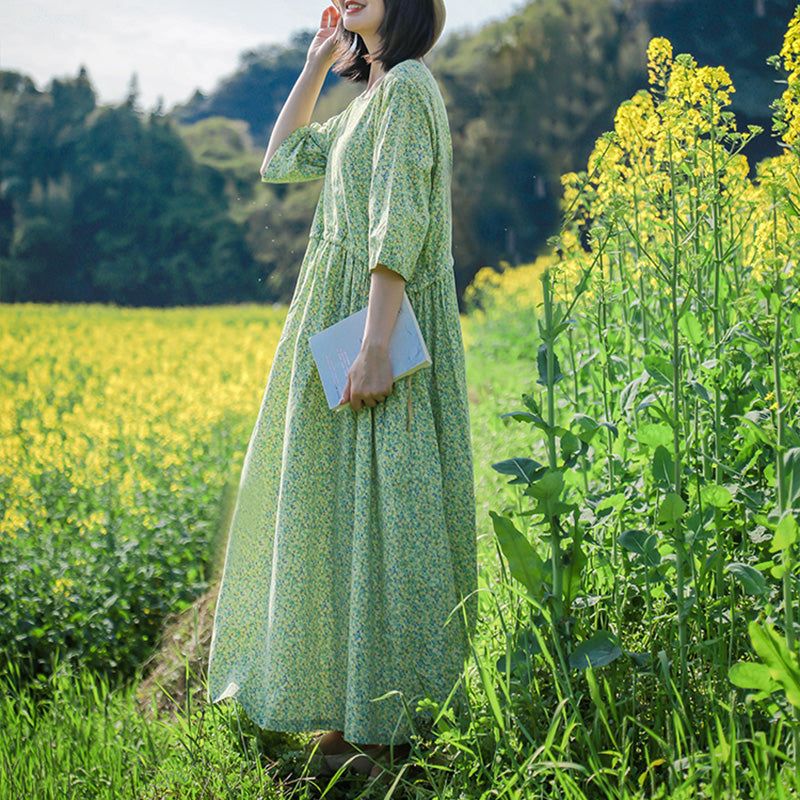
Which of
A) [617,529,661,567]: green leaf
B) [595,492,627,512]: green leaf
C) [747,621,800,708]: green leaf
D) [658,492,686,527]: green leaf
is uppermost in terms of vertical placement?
[658,492,686,527]: green leaf

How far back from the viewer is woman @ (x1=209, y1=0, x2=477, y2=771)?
203 cm

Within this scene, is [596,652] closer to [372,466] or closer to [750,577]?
[750,577]

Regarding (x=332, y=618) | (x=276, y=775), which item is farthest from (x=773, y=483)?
(x=276, y=775)

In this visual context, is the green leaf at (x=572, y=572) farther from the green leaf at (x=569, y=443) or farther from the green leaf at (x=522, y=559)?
the green leaf at (x=569, y=443)

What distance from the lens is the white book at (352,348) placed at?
2.01 meters

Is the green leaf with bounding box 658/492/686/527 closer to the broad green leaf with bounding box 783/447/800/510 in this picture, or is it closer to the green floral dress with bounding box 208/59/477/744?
the broad green leaf with bounding box 783/447/800/510

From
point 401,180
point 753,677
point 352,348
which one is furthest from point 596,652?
point 401,180

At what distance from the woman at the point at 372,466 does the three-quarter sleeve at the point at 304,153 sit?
0.34 ft

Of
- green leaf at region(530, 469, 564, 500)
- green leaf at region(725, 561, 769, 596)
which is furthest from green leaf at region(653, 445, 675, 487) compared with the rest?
green leaf at region(725, 561, 769, 596)

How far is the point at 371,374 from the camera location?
2021 millimetres

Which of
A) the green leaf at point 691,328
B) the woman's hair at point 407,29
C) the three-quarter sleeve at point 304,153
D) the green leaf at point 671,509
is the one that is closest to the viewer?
the green leaf at point 671,509

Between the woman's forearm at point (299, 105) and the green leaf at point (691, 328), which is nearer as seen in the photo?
the green leaf at point (691, 328)

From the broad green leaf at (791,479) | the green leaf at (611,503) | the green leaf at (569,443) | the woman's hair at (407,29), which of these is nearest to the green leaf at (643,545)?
the green leaf at (611,503)

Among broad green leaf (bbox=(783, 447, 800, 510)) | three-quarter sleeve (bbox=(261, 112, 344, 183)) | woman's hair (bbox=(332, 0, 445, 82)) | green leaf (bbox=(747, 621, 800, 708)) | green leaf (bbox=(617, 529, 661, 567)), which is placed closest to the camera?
green leaf (bbox=(747, 621, 800, 708))
